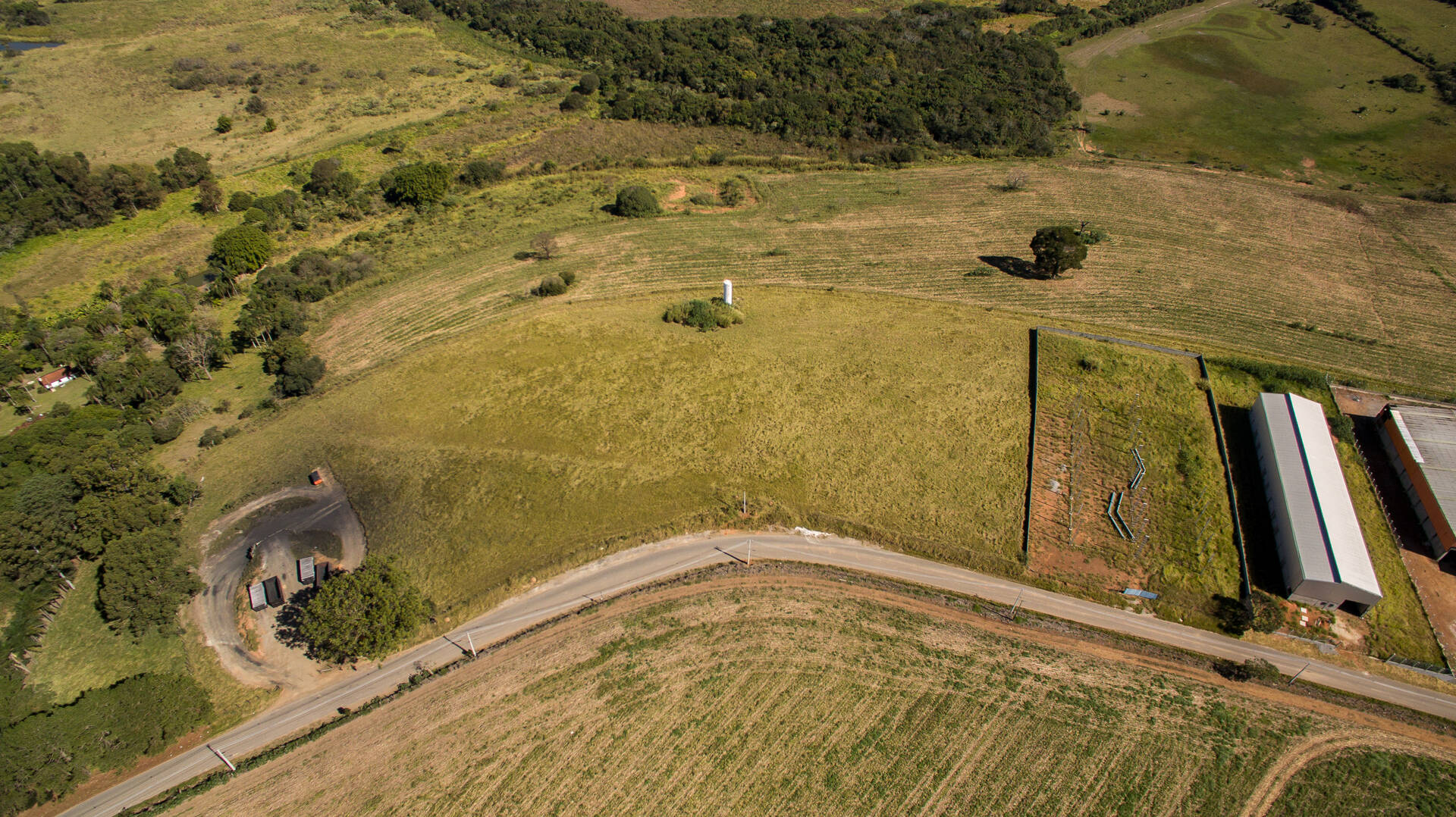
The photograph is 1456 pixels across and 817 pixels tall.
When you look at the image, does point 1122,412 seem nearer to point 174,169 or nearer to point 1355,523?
point 1355,523

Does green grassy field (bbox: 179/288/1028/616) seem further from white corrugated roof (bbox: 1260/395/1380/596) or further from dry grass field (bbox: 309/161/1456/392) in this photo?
white corrugated roof (bbox: 1260/395/1380/596)

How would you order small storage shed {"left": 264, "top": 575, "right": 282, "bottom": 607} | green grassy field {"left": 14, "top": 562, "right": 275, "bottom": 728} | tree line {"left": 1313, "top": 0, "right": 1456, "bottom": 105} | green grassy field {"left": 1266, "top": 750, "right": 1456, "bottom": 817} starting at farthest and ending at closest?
tree line {"left": 1313, "top": 0, "right": 1456, "bottom": 105}
small storage shed {"left": 264, "top": 575, "right": 282, "bottom": 607}
green grassy field {"left": 14, "top": 562, "right": 275, "bottom": 728}
green grassy field {"left": 1266, "top": 750, "right": 1456, "bottom": 817}

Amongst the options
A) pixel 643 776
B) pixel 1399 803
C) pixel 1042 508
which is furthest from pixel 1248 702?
pixel 643 776

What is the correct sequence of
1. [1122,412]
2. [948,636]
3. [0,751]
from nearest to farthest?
[0,751], [948,636], [1122,412]

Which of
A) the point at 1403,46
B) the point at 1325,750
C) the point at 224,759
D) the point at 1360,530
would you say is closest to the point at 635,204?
the point at 224,759

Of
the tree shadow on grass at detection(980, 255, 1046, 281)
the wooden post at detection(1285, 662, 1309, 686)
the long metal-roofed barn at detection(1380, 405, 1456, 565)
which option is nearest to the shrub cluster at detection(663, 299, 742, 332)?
the tree shadow on grass at detection(980, 255, 1046, 281)

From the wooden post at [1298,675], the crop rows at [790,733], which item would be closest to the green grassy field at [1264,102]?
the wooden post at [1298,675]

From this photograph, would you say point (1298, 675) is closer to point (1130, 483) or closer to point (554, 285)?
point (1130, 483)
